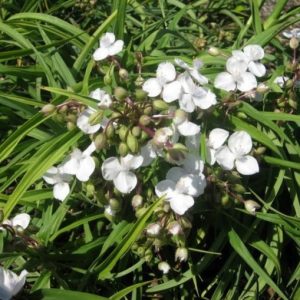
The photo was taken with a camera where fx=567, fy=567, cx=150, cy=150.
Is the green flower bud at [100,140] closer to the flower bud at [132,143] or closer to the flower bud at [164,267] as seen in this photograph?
the flower bud at [132,143]

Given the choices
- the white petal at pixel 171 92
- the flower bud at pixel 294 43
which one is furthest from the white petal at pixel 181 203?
the flower bud at pixel 294 43

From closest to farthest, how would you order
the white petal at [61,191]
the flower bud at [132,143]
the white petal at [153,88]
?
the flower bud at [132,143] < the white petal at [153,88] < the white petal at [61,191]

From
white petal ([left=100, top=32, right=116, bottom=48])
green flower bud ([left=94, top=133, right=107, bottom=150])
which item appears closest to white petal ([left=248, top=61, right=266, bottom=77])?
white petal ([left=100, top=32, right=116, bottom=48])

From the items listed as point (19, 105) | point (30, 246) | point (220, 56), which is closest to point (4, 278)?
point (30, 246)

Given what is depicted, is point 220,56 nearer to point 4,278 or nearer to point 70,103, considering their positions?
point 70,103

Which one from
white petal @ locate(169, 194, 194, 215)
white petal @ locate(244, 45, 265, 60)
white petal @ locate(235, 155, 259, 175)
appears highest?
white petal @ locate(244, 45, 265, 60)

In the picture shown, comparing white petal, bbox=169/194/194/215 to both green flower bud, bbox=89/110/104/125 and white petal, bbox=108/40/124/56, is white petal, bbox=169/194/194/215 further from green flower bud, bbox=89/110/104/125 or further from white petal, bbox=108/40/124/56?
white petal, bbox=108/40/124/56
